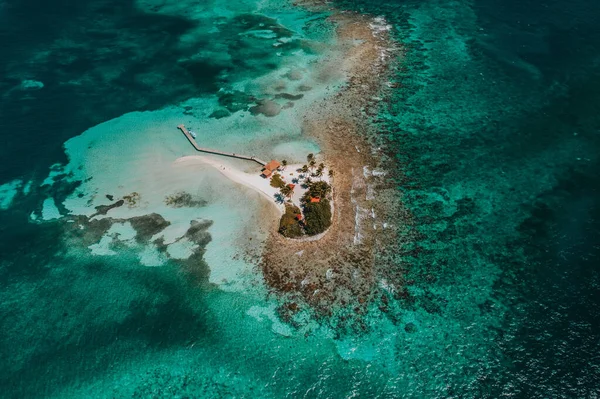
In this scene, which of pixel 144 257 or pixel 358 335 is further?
pixel 144 257

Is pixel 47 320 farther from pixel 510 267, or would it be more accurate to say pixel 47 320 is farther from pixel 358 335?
pixel 510 267

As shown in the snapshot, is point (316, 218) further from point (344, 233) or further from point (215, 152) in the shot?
point (215, 152)

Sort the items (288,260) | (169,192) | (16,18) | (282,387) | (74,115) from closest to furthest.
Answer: (282,387), (288,260), (169,192), (74,115), (16,18)

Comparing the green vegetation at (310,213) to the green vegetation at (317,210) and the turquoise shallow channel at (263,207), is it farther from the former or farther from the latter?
the turquoise shallow channel at (263,207)

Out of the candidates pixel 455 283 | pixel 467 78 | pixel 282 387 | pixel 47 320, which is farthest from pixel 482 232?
pixel 47 320

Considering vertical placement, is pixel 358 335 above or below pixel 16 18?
below

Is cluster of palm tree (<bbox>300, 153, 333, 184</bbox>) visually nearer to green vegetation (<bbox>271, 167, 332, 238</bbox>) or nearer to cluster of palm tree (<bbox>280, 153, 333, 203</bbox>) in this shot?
cluster of palm tree (<bbox>280, 153, 333, 203</bbox>)

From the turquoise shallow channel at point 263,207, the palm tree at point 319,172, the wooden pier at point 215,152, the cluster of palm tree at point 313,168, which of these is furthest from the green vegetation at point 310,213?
the wooden pier at point 215,152
